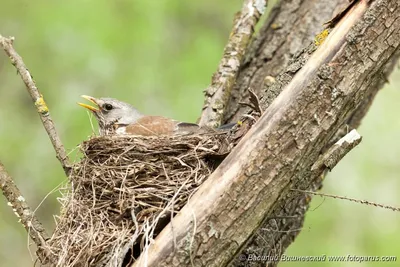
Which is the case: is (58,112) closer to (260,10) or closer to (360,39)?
(260,10)

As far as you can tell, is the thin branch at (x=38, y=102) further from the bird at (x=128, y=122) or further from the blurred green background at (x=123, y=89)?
the blurred green background at (x=123, y=89)

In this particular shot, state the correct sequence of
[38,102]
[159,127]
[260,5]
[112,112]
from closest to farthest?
[38,102]
[159,127]
[112,112]
[260,5]

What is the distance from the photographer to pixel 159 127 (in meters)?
4.85

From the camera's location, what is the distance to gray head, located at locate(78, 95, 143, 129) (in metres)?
5.47

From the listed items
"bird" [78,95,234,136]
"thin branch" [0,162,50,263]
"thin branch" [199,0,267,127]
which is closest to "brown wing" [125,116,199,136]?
"bird" [78,95,234,136]

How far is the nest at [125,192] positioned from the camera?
11.6 feet

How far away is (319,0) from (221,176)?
104 inches

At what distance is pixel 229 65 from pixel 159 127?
3.09 ft

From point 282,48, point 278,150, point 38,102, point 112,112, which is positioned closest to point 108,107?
point 112,112

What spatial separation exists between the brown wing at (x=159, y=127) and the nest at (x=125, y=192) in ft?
1.17

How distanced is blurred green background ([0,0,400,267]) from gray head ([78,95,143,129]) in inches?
37.1

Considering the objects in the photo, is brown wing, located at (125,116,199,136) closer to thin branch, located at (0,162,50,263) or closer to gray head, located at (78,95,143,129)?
gray head, located at (78,95,143,129)

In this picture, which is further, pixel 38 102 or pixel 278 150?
pixel 38 102

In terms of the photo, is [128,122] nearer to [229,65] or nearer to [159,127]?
[159,127]
